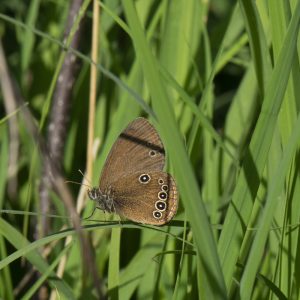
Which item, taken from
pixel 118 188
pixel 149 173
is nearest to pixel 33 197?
pixel 118 188

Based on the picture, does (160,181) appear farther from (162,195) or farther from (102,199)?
(102,199)

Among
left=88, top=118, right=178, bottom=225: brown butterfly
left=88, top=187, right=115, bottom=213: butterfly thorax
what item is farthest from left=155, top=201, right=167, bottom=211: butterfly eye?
left=88, top=187, right=115, bottom=213: butterfly thorax

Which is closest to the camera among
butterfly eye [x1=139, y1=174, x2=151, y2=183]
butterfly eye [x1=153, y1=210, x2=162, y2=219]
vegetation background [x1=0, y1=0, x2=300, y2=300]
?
vegetation background [x1=0, y1=0, x2=300, y2=300]

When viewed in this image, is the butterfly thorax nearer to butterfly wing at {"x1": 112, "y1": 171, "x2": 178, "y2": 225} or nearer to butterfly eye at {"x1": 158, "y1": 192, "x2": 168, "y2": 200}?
butterfly wing at {"x1": 112, "y1": 171, "x2": 178, "y2": 225}

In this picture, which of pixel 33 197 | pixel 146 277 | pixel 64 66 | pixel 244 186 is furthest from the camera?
pixel 33 197

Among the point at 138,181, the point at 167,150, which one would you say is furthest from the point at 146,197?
the point at 167,150

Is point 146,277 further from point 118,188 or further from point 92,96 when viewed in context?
point 92,96
